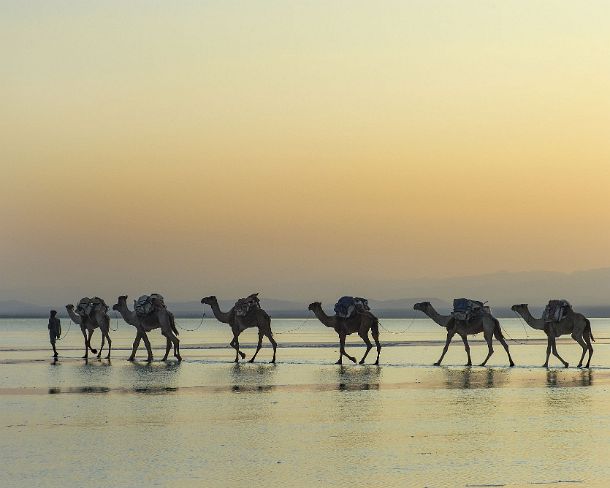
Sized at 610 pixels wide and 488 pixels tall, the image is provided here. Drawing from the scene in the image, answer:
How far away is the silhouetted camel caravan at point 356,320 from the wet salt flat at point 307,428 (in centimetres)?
217

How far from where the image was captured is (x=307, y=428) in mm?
16047

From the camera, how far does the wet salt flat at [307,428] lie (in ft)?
40.0

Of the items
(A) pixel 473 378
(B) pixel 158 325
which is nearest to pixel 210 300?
(B) pixel 158 325

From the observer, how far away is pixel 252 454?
13.5m

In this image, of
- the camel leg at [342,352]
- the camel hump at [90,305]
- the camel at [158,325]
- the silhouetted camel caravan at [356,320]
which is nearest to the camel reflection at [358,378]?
the camel leg at [342,352]

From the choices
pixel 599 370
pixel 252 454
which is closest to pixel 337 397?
pixel 252 454

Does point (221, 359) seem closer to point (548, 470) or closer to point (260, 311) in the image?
point (260, 311)

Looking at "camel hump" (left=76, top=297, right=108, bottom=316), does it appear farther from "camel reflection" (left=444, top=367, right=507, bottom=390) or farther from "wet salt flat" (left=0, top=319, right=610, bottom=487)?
"camel reflection" (left=444, top=367, right=507, bottom=390)

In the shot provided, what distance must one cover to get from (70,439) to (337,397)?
6.96 metres

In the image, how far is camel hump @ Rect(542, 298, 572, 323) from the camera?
1180 inches

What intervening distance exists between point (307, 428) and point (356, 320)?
16.3 metres

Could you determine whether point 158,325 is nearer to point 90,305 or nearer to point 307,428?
point 90,305

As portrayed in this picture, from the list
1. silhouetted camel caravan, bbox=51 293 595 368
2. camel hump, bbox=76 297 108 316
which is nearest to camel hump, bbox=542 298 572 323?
silhouetted camel caravan, bbox=51 293 595 368

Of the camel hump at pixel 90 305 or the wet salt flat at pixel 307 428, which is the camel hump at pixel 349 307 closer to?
the wet salt flat at pixel 307 428
